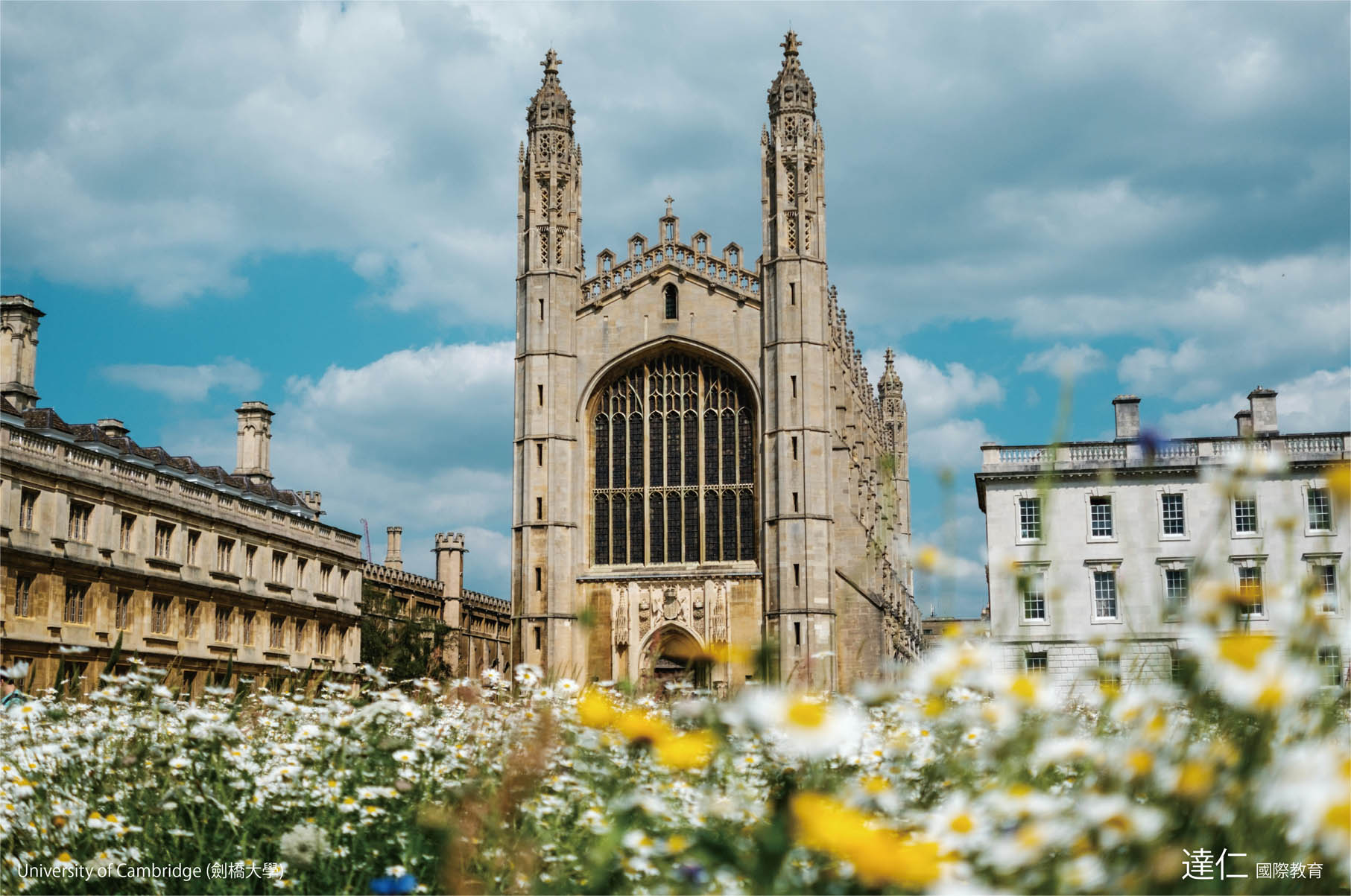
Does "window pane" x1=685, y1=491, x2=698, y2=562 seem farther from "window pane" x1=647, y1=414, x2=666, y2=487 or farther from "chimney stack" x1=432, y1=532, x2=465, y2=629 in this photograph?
"chimney stack" x1=432, y1=532, x2=465, y2=629

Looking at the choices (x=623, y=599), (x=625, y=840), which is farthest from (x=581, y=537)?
(x=625, y=840)

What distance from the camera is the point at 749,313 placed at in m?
45.7

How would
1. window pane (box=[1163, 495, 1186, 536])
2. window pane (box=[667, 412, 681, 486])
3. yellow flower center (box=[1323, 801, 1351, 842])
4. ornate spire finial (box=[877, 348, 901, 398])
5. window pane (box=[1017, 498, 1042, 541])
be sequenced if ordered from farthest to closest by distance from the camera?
ornate spire finial (box=[877, 348, 901, 398])
window pane (box=[667, 412, 681, 486])
window pane (box=[1017, 498, 1042, 541])
window pane (box=[1163, 495, 1186, 536])
yellow flower center (box=[1323, 801, 1351, 842])

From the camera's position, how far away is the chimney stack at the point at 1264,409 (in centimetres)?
4422

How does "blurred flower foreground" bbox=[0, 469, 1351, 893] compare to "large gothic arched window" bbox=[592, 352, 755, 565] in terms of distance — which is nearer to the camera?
"blurred flower foreground" bbox=[0, 469, 1351, 893]

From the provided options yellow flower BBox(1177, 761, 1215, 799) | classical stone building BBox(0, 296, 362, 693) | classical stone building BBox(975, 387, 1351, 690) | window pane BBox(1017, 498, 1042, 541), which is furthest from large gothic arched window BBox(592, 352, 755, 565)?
yellow flower BBox(1177, 761, 1215, 799)

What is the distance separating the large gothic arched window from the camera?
45.1 meters

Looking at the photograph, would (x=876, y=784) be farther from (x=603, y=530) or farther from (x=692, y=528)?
(x=603, y=530)

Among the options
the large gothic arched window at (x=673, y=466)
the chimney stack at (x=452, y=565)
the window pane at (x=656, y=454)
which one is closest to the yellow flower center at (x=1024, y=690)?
the large gothic arched window at (x=673, y=466)

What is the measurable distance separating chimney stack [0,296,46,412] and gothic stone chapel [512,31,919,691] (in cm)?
1556

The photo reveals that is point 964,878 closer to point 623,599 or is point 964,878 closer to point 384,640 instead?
point 623,599

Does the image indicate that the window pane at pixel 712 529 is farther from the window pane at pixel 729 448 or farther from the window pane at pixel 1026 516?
the window pane at pixel 1026 516

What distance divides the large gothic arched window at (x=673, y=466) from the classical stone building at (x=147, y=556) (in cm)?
1031

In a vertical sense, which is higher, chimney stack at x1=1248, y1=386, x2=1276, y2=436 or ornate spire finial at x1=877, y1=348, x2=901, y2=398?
ornate spire finial at x1=877, y1=348, x2=901, y2=398
